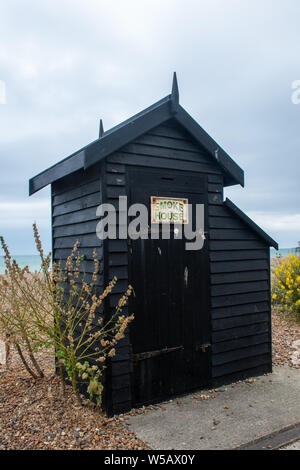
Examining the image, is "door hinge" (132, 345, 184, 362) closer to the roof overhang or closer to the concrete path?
the concrete path

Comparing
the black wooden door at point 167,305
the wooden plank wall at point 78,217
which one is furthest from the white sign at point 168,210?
the wooden plank wall at point 78,217

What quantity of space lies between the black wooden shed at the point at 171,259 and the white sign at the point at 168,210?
0.30 feet

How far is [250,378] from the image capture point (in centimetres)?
557

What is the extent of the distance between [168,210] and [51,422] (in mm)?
2867

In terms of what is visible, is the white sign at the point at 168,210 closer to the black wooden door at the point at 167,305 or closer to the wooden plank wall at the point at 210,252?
the black wooden door at the point at 167,305

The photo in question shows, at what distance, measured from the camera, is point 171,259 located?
483cm

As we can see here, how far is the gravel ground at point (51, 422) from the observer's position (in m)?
3.62

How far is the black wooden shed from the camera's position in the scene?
4.35 m

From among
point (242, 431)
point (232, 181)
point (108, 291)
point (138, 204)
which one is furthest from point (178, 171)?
point (242, 431)

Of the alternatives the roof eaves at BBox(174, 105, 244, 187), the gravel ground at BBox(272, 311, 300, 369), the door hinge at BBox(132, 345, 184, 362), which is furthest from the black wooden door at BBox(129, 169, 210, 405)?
the gravel ground at BBox(272, 311, 300, 369)

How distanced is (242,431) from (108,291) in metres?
2.08

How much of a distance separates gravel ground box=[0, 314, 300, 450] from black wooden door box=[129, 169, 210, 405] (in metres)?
0.32

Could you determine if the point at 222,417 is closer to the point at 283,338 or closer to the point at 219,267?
the point at 219,267
